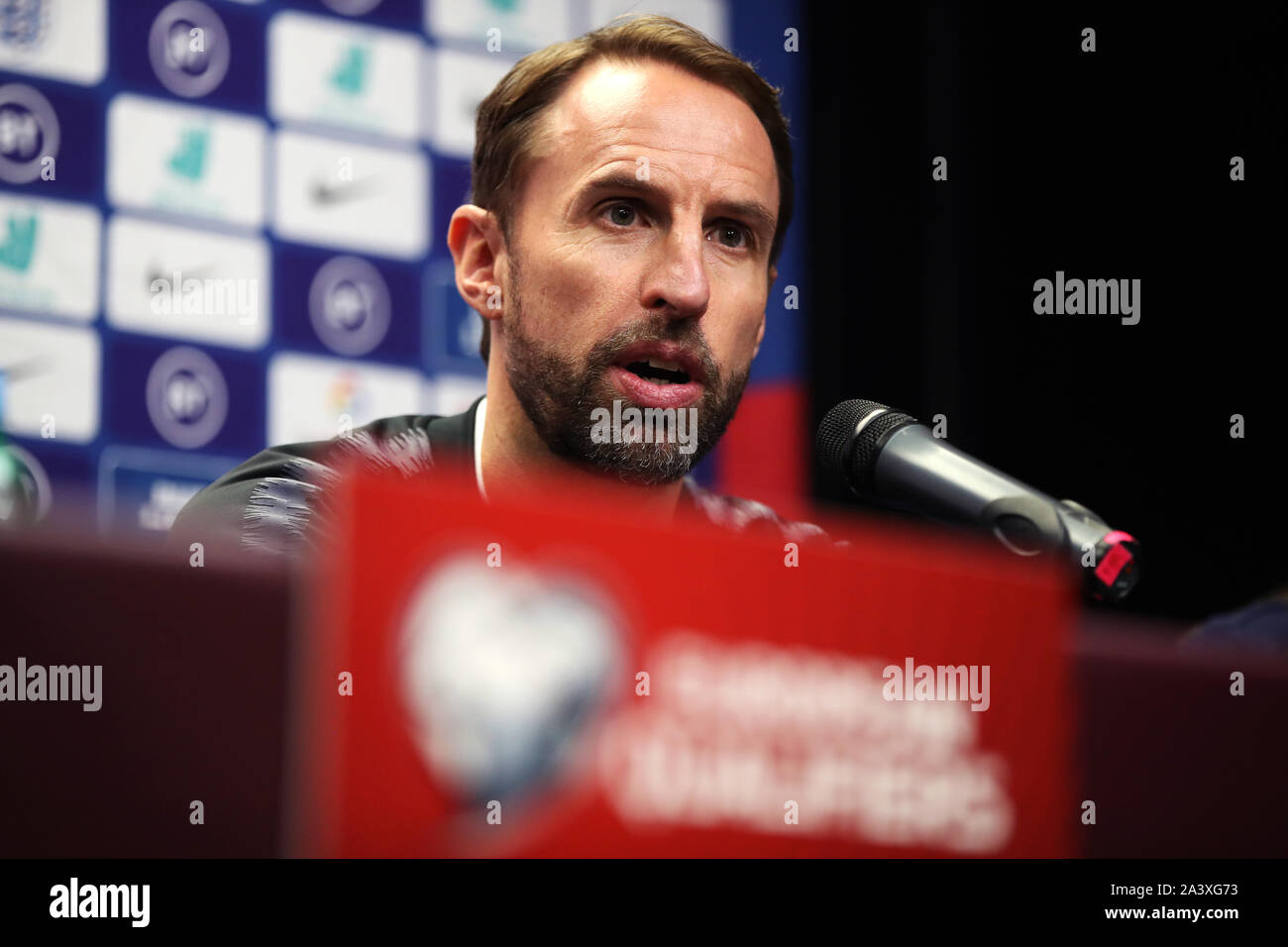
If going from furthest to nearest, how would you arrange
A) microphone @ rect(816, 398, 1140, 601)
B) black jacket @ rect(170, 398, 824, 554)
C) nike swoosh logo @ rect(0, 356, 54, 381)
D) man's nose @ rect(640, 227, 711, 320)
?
nike swoosh logo @ rect(0, 356, 54, 381), man's nose @ rect(640, 227, 711, 320), black jacket @ rect(170, 398, 824, 554), microphone @ rect(816, 398, 1140, 601)

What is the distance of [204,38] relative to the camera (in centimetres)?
255

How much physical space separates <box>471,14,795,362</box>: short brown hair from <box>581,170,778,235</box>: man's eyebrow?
0.53 ft

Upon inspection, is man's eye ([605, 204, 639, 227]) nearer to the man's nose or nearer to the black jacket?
the man's nose

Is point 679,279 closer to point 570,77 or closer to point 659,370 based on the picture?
point 659,370

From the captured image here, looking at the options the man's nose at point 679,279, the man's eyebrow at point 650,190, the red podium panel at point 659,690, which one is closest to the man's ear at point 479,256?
the man's eyebrow at point 650,190

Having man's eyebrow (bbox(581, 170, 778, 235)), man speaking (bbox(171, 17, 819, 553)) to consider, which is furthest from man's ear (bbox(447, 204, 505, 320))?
man's eyebrow (bbox(581, 170, 778, 235))

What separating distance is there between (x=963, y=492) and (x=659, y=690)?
359 mm

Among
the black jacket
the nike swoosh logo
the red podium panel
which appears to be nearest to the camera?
the red podium panel

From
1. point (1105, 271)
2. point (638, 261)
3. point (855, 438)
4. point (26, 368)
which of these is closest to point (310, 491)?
point (855, 438)

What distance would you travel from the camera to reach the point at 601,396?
1.79 metres

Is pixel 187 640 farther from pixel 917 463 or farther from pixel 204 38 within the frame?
pixel 204 38

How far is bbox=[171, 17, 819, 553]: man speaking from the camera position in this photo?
69.2 inches
